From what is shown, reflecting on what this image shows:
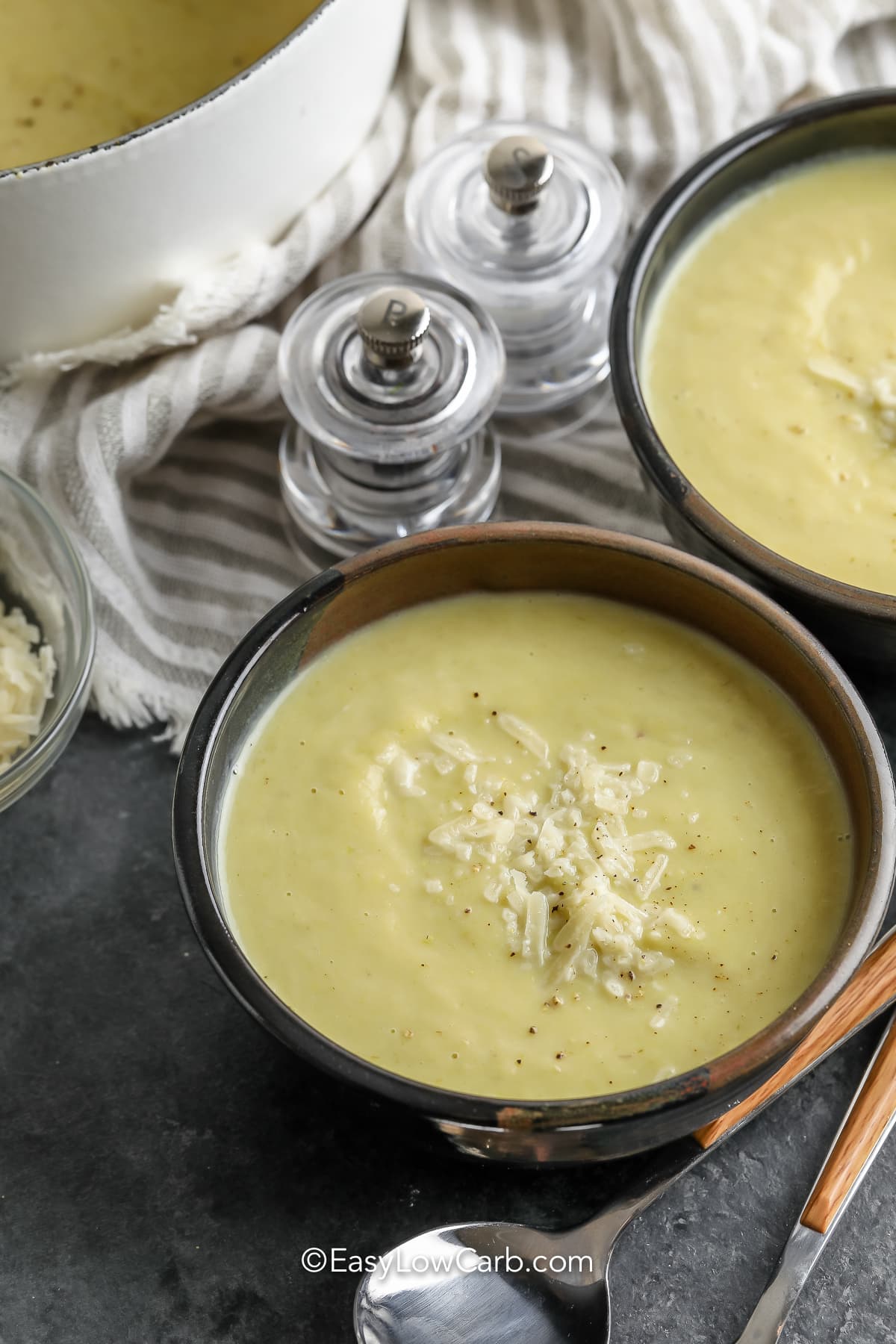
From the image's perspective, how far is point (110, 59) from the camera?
2.04 m

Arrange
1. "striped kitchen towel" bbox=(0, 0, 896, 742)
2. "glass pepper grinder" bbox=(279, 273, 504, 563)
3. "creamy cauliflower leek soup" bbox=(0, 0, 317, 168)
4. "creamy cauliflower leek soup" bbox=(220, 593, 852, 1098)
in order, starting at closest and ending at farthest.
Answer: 1. "creamy cauliflower leek soup" bbox=(220, 593, 852, 1098)
2. "glass pepper grinder" bbox=(279, 273, 504, 563)
3. "striped kitchen towel" bbox=(0, 0, 896, 742)
4. "creamy cauliflower leek soup" bbox=(0, 0, 317, 168)

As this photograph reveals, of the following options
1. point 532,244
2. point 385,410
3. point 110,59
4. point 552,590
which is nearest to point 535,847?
point 552,590

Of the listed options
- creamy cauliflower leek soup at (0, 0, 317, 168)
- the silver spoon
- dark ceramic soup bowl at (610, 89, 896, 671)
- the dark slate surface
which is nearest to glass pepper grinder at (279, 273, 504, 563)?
dark ceramic soup bowl at (610, 89, 896, 671)

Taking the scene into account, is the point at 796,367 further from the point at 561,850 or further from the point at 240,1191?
the point at 240,1191

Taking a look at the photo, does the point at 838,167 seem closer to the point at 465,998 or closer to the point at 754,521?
the point at 754,521

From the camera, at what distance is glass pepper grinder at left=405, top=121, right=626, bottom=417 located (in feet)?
6.06

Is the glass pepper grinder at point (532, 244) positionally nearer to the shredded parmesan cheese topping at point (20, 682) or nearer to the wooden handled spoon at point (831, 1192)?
the shredded parmesan cheese topping at point (20, 682)

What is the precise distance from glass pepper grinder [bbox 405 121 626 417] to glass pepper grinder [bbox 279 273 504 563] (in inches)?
3.8

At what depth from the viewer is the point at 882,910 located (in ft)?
4.28

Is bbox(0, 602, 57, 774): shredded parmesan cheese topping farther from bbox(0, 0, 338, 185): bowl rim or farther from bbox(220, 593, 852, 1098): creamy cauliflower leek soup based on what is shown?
bbox(0, 0, 338, 185): bowl rim

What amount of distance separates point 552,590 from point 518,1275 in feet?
2.21

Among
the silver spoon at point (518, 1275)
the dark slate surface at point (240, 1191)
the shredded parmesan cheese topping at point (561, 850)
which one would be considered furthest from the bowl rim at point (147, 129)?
the silver spoon at point (518, 1275)

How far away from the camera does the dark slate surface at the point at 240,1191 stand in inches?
56.5

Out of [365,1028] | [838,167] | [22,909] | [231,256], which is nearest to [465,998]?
[365,1028]
